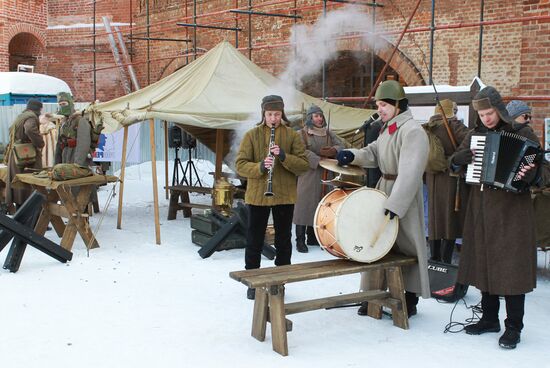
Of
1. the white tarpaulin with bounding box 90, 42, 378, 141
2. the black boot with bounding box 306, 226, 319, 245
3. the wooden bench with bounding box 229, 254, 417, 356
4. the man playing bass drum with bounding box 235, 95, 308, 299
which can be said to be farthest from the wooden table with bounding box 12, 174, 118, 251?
the wooden bench with bounding box 229, 254, 417, 356

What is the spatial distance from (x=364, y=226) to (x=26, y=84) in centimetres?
1485

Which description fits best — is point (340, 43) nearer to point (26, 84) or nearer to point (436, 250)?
point (436, 250)

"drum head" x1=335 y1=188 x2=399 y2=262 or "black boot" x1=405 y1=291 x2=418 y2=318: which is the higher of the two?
"drum head" x1=335 y1=188 x2=399 y2=262

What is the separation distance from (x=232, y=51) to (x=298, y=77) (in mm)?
3763

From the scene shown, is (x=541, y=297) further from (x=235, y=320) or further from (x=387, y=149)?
→ (x=235, y=320)

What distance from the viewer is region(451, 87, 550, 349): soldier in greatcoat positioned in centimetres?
406

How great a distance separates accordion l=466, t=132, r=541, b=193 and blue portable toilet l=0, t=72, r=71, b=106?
588 inches

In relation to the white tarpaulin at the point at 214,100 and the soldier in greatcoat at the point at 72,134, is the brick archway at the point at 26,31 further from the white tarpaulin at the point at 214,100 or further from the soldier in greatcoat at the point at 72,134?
the soldier in greatcoat at the point at 72,134

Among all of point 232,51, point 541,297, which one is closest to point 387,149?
point 541,297

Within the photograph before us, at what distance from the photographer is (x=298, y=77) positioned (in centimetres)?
1272

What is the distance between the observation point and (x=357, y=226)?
4.18 meters

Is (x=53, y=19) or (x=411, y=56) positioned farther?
(x=53, y=19)

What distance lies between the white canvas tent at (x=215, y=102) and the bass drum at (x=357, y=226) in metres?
3.63

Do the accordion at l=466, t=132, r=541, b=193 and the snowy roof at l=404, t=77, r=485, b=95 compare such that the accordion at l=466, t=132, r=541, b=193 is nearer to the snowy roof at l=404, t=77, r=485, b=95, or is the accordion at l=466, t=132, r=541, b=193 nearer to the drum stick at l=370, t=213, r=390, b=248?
the drum stick at l=370, t=213, r=390, b=248
